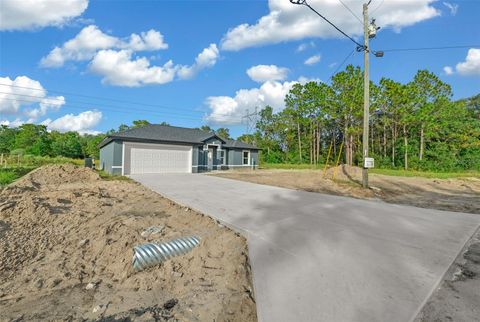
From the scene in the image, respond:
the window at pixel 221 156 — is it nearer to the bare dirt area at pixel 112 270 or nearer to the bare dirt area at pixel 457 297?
the bare dirt area at pixel 112 270

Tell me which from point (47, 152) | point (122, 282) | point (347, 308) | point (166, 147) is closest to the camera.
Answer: point (347, 308)

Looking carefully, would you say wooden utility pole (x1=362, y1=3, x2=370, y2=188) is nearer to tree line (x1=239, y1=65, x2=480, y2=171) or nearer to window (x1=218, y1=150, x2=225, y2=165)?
tree line (x1=239, y1=65, x2=480, y2=171)

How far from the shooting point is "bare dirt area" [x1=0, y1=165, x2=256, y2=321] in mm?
2490

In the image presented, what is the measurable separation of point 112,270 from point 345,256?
3.35 metres

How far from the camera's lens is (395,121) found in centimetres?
2689

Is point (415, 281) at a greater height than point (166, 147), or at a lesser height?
lesser

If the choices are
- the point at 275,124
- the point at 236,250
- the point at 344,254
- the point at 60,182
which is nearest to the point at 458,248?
the point at 344,254

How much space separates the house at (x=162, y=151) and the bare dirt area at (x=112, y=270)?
33.5ft

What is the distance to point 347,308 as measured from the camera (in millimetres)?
2371

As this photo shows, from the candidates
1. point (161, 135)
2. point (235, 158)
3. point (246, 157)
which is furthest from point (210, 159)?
point (246, 157)

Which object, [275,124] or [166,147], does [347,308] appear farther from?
[275,124]

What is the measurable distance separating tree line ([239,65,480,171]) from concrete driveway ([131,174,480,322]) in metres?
15.9

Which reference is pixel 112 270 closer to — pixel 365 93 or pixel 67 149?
pixel 365 93

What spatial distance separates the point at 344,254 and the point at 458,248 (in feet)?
6.52
